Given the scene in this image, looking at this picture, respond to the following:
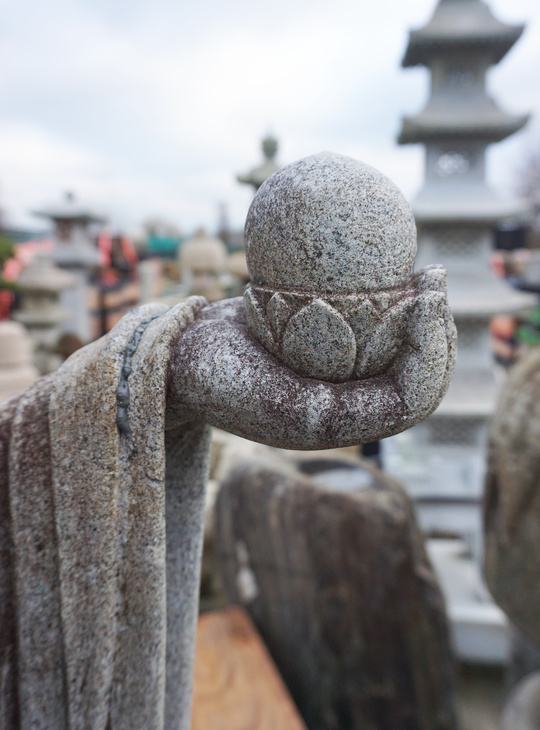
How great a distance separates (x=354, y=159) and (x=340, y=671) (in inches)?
101

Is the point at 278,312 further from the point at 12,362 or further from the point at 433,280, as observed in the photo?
the point at 12,362

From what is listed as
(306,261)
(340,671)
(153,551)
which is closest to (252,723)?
(340,671)

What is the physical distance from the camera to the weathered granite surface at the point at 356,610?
270cm

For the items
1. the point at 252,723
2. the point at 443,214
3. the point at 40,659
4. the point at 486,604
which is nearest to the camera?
the point at 40,659

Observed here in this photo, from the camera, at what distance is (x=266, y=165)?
7922mm

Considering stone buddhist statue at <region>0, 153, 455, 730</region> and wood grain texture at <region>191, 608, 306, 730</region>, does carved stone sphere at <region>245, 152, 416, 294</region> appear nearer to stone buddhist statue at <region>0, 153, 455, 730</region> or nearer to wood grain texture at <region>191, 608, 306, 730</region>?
stone buddhist statue at <region>0, 153, 455, 730</region>

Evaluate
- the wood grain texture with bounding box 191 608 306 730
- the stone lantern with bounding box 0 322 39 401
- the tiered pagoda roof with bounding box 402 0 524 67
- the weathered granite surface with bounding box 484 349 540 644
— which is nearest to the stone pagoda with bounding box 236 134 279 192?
the tiered pagoda roof with bounding box 402 0 524 67

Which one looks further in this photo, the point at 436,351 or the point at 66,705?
the point at 66,705

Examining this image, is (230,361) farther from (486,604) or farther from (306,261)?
(486,604)

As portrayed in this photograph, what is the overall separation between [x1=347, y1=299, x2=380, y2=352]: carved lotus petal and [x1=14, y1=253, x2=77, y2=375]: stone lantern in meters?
7.86

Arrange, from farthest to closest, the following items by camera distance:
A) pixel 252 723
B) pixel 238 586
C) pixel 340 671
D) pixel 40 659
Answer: pixel 238 586, pixel 340 671, pixel 252 723, pixel 40 659

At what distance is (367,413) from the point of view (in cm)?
98

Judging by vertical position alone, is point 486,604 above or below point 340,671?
below

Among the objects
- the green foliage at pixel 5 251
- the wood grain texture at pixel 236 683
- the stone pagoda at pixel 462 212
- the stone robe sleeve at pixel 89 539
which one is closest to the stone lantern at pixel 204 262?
the green foliage at pixel 5 251
